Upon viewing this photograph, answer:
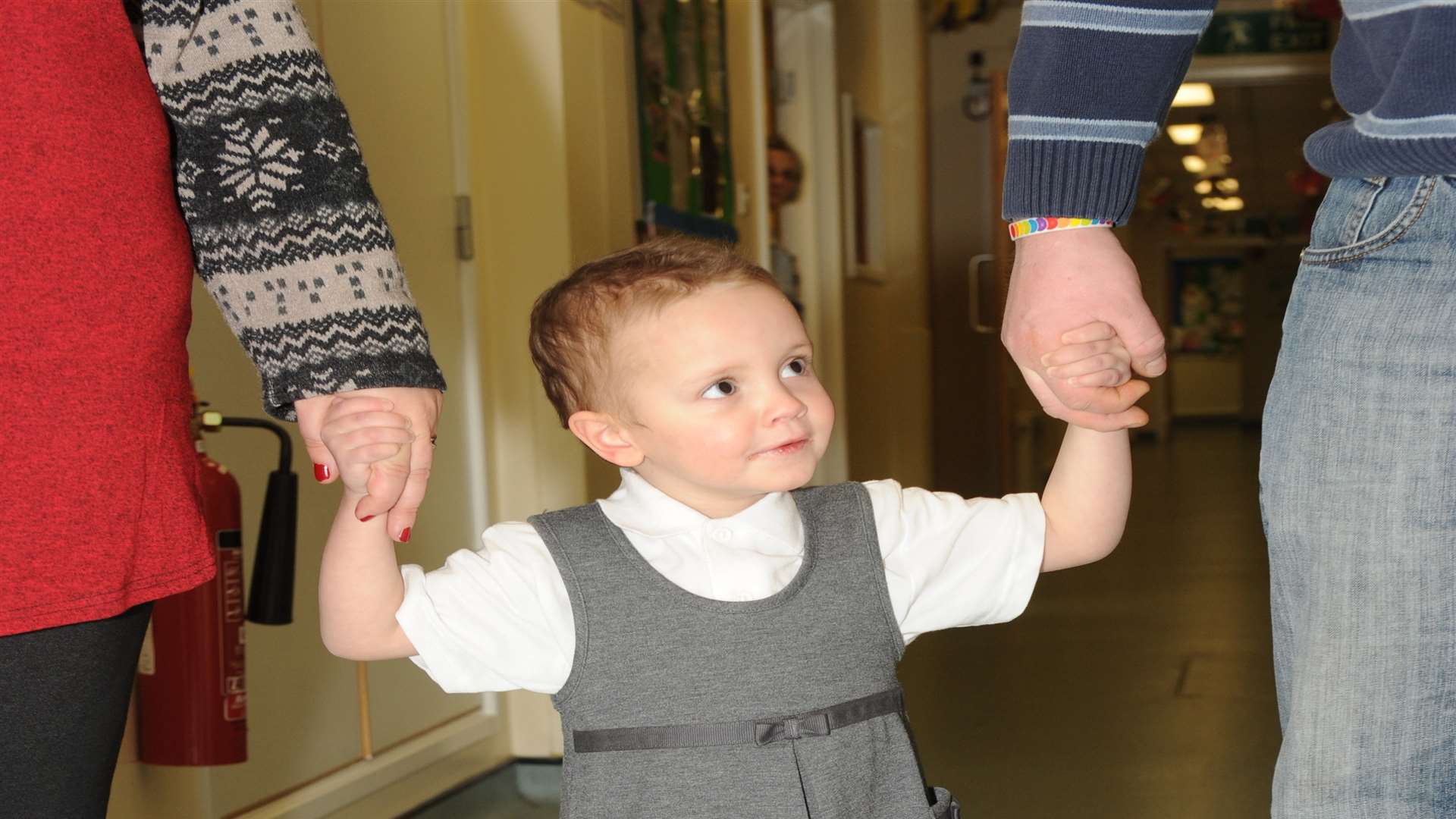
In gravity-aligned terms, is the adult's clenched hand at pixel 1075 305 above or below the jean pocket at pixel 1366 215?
below

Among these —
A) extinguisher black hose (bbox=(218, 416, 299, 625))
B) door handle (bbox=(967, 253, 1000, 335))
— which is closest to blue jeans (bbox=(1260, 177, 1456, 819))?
extinguisher black hose (bbox=(218, 416, 299, 625))

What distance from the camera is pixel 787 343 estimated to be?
1.23 metres

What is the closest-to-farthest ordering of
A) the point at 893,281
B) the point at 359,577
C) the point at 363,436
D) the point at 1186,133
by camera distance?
the point at 363,436 < the point at 359,577 < the point at 893,281 < the point at 1186,133

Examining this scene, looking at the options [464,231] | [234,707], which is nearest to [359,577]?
[234,707]

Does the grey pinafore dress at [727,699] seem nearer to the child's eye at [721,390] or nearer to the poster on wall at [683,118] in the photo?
the child's eye at [721,390]

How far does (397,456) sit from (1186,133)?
47.5 ft

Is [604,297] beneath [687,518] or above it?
above

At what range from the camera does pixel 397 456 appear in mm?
1026

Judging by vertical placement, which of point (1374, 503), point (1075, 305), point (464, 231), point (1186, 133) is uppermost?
point (1186, 133)

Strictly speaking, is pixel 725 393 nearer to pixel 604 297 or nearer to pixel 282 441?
pixel 604 297

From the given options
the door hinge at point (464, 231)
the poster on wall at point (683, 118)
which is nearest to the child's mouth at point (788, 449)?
the door hinge at point (464, 231)

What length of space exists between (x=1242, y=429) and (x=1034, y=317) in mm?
19197

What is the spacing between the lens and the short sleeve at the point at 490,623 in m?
1.18

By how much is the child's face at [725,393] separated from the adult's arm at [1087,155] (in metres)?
0.21
